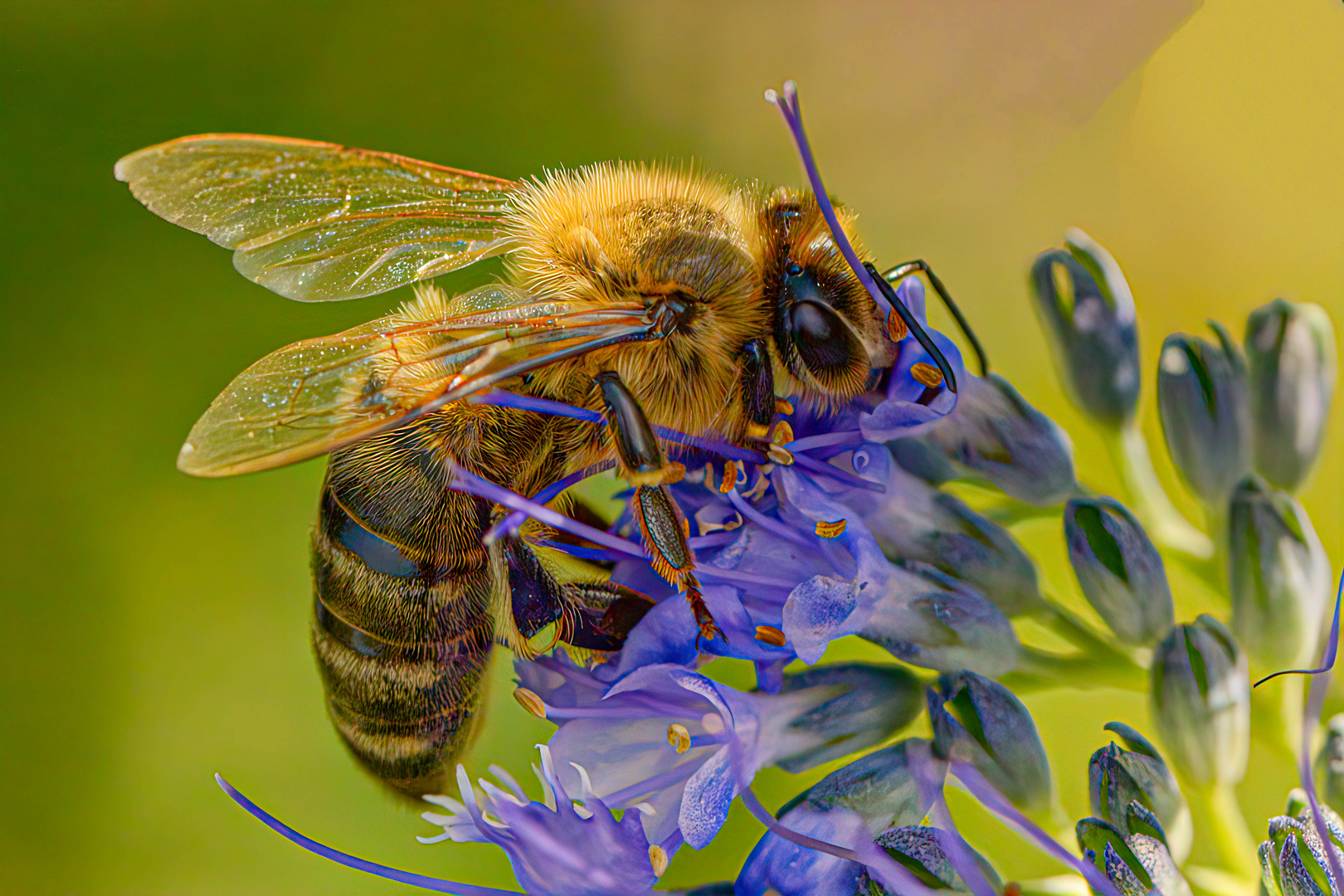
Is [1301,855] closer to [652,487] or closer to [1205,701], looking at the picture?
[1205,701]

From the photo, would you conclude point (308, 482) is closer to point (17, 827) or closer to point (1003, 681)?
point (17, 827)

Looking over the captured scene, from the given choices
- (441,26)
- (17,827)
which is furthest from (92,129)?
(17,827)

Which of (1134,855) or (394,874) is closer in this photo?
(1134,855)

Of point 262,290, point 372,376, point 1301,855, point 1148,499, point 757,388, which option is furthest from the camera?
point 262,290

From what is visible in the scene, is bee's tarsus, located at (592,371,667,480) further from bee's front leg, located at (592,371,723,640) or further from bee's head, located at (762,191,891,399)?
bee's head, located at (762,191,891,399)

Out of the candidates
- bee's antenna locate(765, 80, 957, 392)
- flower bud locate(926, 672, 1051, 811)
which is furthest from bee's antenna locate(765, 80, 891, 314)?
flower bud locate(926, 672, 1051, 811)

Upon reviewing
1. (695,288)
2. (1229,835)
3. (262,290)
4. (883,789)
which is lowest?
(1229,835)

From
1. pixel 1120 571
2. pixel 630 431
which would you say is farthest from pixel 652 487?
pixel 1120 571
